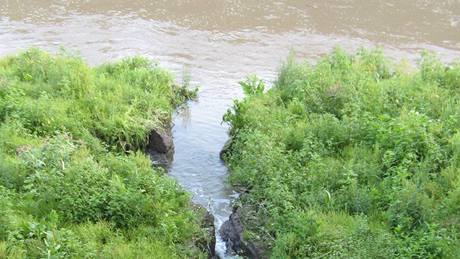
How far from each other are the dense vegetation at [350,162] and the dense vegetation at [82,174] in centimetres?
101

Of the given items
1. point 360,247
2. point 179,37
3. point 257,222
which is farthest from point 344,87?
point 179,37

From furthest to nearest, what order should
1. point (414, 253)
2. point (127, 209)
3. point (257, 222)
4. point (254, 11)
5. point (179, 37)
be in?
point (254, 11)
point (179, 37)
point (257, 222)
point (127, 209)
point (414, 253)

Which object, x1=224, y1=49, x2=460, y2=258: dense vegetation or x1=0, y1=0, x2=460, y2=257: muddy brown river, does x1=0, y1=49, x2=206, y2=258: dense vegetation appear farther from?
x1=0, y1=0, x2=460, y2=257: muddy brown river

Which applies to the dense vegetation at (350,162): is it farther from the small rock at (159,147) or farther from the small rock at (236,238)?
the small rock at (159,147)

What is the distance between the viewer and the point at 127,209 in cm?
647

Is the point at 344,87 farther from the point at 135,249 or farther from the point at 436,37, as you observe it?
the point at 436,37

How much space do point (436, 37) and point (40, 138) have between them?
31.6ft

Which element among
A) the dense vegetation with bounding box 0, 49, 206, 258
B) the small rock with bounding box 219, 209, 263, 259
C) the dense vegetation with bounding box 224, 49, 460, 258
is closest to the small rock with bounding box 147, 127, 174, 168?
the dense vegetation with bounding box 0, 49, 206, 258

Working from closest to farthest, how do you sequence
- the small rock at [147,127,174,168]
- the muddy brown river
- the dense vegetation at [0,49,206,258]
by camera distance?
the dense vegetation at [0,49,206,258]
the small rock at [147,127,174,168]
the muddy brown river

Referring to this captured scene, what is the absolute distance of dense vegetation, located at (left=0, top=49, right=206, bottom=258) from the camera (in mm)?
6062

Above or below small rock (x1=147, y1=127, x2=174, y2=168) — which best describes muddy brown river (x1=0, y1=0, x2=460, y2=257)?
above

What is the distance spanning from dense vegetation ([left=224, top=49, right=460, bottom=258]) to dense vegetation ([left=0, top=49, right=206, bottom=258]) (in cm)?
101

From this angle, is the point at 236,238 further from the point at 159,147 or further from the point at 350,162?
the point at 159,147

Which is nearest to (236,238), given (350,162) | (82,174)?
(350,162)
